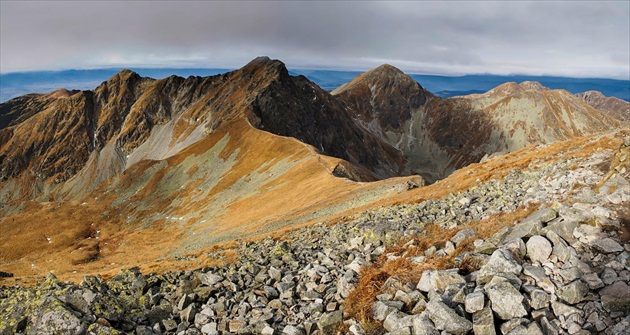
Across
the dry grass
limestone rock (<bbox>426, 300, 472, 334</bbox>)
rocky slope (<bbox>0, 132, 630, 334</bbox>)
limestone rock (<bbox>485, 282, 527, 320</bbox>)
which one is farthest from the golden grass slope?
limestone rock (<bbox>485, 282, 527, 320</bbox>)

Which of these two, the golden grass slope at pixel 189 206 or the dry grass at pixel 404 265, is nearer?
the dry grass at pixel 404 265

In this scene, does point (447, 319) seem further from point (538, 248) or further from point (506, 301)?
point (538, 248)

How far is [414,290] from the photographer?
1183cm

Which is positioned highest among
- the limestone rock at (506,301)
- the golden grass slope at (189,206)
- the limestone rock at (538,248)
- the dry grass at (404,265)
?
the limestone rock at (538,248)

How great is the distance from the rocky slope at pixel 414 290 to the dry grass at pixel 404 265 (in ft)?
0.37

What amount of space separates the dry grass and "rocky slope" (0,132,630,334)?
0.11m

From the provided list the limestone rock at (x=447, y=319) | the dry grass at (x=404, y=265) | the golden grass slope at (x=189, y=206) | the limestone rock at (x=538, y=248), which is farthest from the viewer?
the golden grass slope at (x=189, y=206)

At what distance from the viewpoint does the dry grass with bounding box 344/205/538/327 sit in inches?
484

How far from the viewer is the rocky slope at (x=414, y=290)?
9719 millimetres

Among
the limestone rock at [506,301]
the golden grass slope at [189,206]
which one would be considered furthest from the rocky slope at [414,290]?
the golden grass slope at [189,206]

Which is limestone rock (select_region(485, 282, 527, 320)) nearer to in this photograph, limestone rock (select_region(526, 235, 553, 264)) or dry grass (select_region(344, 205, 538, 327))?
dry grass (select_region(344, 205, 538, 327))

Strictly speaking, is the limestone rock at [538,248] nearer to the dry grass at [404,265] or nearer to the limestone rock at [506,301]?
the dry grass at [404,265]

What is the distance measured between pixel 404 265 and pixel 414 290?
2317 mm

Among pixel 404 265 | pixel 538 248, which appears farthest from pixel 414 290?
pixel 538 248
